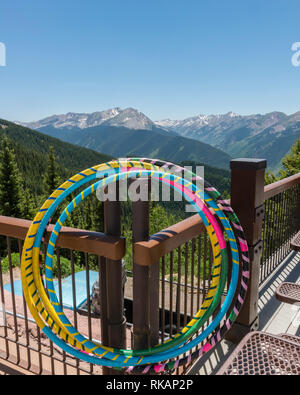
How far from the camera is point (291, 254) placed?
443 centimetres

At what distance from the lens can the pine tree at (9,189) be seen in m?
38.2

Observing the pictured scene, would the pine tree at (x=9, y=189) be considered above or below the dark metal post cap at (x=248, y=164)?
below

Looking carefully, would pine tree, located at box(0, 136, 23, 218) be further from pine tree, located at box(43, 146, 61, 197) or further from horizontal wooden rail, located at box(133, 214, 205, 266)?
horizontal wooden rail, located at box(133, 214, 205, 266)

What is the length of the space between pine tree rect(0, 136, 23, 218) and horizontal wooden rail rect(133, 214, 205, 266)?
3931 centimetres

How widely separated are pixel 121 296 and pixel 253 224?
114 centimetres

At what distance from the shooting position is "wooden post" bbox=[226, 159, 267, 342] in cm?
228

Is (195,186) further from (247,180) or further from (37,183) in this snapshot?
(37,183)

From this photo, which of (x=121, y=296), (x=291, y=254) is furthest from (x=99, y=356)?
(x=291, y=254)

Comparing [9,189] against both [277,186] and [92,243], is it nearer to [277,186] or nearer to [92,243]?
[277,186]

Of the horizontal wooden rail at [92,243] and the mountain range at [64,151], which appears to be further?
the mountain range at [64,151]

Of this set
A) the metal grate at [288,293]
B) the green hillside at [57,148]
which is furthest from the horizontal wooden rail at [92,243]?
the green hillside at [57,148]

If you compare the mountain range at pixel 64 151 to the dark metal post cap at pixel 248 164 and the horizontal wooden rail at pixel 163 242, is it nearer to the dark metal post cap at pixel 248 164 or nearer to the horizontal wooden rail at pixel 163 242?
the dark metal post cap at pixel 248 164

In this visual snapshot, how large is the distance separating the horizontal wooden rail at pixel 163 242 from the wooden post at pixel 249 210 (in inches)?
23.1

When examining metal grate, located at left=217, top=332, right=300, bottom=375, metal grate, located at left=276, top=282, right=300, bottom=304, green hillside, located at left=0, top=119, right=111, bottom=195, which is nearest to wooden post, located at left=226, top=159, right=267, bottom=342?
metal grate, located at left=276, top=282, right=300, bottom=304
